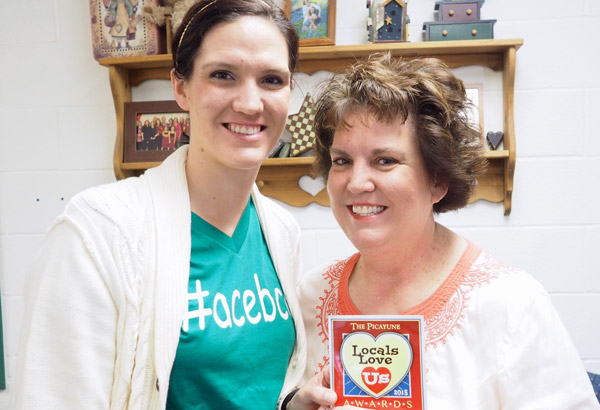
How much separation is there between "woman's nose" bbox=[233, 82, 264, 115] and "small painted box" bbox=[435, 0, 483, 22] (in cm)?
123

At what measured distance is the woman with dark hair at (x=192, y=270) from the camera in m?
1.06

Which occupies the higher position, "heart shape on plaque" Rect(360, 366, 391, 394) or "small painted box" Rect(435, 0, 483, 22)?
"small painted box" Rect(435, 0, 483, 22)

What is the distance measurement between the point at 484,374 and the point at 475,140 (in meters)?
0.55

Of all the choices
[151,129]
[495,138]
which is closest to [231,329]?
[151,129]

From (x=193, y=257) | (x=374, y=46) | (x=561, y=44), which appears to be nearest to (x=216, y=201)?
(x=193, y=257)

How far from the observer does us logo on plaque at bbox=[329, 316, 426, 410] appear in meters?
1.07

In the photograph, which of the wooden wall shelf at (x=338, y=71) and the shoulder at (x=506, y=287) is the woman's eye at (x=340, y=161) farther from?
the wooden wall shelf at (x=338, y=71)

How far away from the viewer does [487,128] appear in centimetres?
225

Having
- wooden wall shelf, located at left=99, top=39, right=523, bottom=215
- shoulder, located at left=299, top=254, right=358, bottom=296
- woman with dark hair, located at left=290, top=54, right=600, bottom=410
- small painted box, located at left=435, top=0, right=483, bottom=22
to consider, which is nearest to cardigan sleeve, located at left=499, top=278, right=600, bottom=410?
woman with dark hair, located at left=290, top=54, right=600, bottom=410

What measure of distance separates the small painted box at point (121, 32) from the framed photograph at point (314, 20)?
1.84 feet

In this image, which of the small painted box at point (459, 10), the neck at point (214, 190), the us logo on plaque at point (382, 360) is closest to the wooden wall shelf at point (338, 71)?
the small painted box at point (459, 10)

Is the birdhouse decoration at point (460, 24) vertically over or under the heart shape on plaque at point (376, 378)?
over

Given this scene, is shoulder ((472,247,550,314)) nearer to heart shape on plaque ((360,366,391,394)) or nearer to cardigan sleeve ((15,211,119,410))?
heart shape on plaque ((360,366,391,394))

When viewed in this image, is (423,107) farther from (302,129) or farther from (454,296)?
(302,129)
